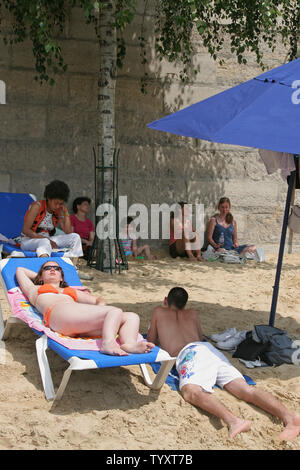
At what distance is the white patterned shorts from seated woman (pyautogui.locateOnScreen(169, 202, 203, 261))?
4.29 meters

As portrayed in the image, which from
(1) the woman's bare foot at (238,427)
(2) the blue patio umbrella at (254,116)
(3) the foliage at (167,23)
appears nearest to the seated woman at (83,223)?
(3) the foliage at (167,23)

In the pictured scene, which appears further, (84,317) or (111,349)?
(84,317)

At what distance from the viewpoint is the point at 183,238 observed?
7.74m

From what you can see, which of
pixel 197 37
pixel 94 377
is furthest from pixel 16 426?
pixel 197 37

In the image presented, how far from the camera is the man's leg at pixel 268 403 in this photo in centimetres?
286

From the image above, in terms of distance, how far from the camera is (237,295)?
5.72 m

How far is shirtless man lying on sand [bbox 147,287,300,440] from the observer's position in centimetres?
292

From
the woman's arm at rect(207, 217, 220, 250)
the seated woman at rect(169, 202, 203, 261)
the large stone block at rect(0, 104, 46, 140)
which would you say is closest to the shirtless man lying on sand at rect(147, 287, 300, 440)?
the seated woman at rect(169, 202, 203, 261)

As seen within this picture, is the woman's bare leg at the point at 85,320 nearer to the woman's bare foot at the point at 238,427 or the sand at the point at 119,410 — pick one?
the sand at the point at 119,410

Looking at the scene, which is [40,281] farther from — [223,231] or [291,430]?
[223,231]

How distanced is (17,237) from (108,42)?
8.71ft

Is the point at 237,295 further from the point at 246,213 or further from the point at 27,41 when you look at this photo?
the point at 27,41

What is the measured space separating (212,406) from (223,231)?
514 cm

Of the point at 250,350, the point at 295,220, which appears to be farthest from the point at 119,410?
the point at 295,220
